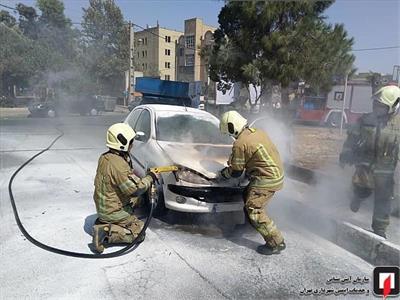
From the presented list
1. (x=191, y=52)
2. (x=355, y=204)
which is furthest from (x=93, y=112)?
(x=191, y=52)

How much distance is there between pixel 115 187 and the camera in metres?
3.55

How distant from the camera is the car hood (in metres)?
4.22

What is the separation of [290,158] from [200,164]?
14.7 feet

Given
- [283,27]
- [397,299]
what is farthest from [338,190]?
[283,27]

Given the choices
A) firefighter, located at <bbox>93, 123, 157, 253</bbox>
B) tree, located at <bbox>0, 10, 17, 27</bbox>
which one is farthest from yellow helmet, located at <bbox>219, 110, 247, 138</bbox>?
tree, located at <bbox>0, 10, 17, 27</bbox>

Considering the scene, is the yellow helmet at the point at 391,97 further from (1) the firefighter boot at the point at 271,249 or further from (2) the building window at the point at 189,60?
(2) the building window at the point at 189,60

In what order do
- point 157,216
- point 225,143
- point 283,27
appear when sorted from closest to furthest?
1. point 157,216
2. point 225,143
3. point 283,27

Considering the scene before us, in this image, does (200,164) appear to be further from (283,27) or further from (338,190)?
(283,27)

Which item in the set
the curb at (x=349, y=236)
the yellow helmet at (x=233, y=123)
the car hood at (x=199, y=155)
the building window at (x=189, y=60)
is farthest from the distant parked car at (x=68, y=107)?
the building window at (x=189, y=60)

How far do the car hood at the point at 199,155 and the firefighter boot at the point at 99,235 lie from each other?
1.16m

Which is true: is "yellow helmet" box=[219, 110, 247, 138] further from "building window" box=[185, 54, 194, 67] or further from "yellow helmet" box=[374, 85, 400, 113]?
"building window" box=[185, 54, 194, 67]

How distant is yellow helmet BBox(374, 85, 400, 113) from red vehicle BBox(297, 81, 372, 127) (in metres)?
14.5

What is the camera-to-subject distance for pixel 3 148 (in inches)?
371

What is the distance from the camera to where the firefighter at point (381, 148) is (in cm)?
382
